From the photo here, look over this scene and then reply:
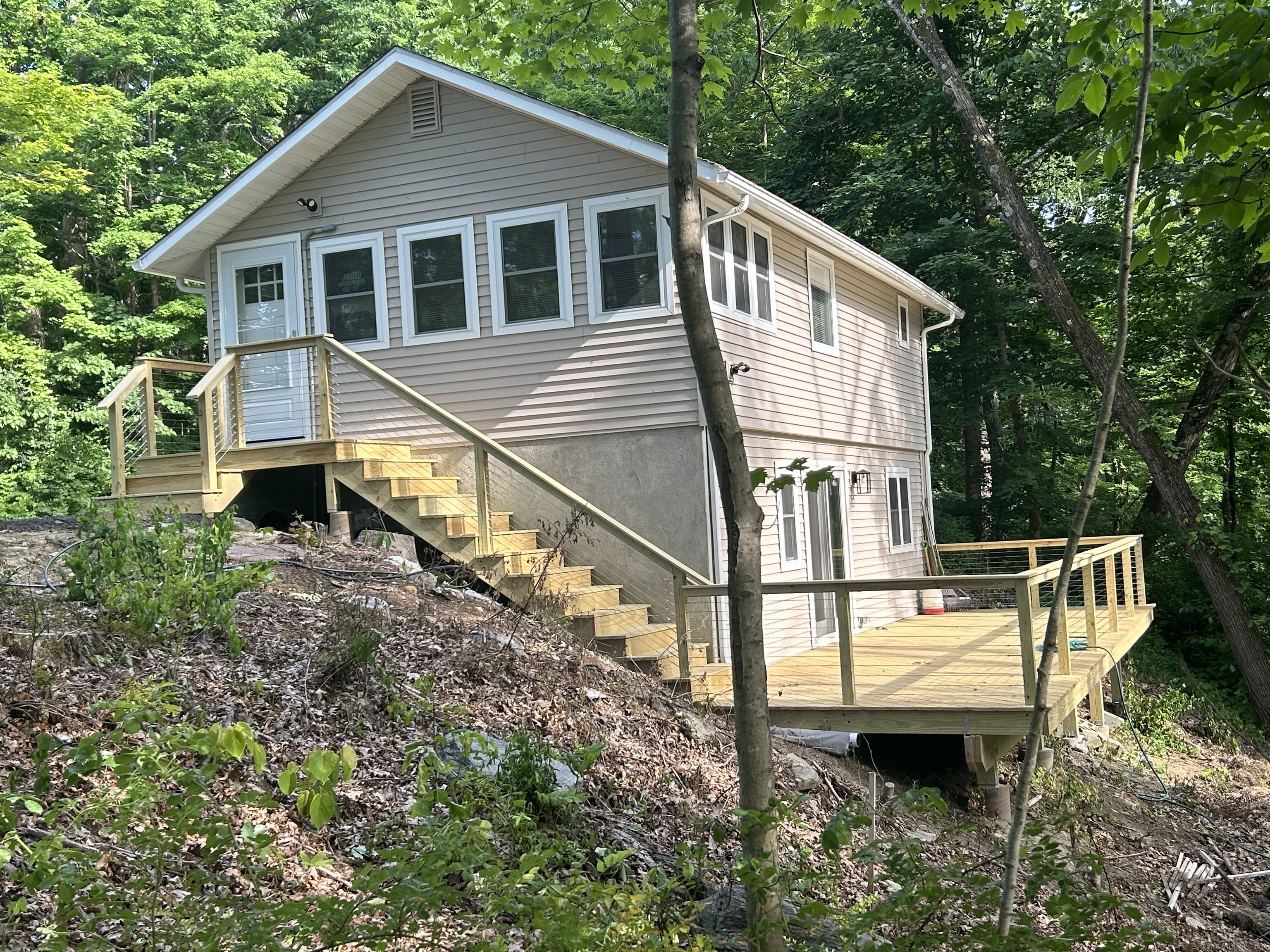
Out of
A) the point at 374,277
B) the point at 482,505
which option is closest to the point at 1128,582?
the point at 482,505

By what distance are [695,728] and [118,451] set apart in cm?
Answer: 700

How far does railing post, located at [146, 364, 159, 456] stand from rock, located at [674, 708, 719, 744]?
22.0ft

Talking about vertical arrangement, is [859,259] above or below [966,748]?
above

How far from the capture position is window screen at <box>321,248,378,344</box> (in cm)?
1251

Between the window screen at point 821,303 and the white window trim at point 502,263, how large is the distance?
3825 millimetres

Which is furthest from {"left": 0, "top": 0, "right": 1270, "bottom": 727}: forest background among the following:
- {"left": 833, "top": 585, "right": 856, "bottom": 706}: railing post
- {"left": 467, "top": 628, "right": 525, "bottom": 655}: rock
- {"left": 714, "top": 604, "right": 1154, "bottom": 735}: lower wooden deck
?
{"left": 467, "top": 628, "right": 525, "bottom": 655}: rock

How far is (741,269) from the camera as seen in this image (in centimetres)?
1198

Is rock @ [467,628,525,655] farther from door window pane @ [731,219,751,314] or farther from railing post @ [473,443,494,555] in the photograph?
door window pane @ [731,219,751,314]

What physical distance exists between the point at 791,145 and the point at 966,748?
1915cm

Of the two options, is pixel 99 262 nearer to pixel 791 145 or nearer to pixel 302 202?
pixel 302 202

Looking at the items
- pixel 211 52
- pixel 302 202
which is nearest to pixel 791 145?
pixel 211 52

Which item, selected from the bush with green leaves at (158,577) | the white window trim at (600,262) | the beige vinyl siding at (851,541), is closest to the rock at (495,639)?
the bush with green leaves at (158,577)

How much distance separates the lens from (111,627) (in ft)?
19.4

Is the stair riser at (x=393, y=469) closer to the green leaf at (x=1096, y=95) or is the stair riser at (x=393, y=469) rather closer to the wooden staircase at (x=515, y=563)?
the wooden staircase at (x=515, y=563)
